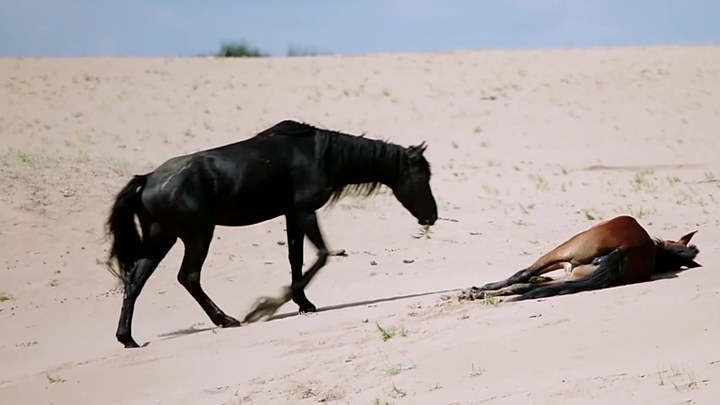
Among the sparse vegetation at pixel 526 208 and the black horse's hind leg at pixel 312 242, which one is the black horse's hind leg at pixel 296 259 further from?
the sparse vegetation at pixel 526 208

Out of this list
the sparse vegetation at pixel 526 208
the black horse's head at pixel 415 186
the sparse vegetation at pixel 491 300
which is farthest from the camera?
the sparse vegetation at pixel 526 208

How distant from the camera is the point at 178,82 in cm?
2889

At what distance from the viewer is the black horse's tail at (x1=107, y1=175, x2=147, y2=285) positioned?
9.30 m

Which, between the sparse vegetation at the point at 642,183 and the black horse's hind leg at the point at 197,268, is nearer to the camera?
the black horse's hind leg at the point at 197,268

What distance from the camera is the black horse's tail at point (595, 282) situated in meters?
7.49

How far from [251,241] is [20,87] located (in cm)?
1650

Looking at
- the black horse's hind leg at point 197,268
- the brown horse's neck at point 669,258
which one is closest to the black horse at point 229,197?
the black horse's hind leg at point 197,268

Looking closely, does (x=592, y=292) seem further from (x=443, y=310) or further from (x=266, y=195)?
(x=266, y=195)

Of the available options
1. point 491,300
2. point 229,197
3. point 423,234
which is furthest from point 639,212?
point 491,300

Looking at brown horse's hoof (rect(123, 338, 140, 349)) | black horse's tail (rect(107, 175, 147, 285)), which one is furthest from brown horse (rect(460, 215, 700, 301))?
black horse's tail (rect(107, 175, 147, 285))

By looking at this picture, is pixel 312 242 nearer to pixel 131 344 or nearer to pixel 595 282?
pixel 131 344

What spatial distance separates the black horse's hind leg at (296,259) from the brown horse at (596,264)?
74.1 inches

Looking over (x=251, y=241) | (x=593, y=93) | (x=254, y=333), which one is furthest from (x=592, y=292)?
(x=593, y=93)

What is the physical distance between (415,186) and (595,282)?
291 cm
